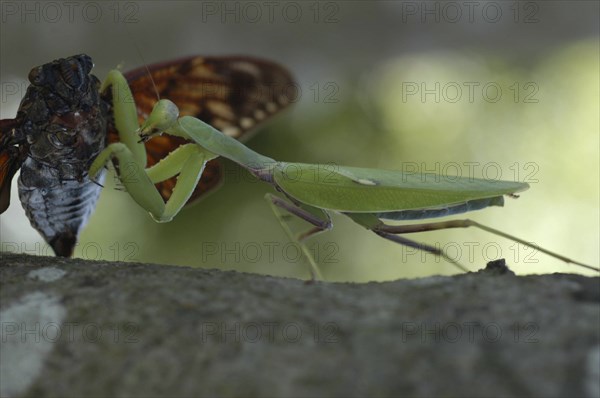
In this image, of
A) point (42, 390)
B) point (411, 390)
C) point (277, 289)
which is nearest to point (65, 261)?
point (42, 390)

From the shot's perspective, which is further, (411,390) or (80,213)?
(80,213)

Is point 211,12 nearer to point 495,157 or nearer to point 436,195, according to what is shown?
point 436,195

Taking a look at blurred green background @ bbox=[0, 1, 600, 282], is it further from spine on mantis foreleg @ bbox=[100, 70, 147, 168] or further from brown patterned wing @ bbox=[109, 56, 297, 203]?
spine on mantis foreleg @ bbox=[100, 70, 147, 168]

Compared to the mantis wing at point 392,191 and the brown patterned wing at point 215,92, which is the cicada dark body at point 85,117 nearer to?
the brown patterned wing at point 215,92

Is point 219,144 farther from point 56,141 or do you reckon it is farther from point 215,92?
point 215,92

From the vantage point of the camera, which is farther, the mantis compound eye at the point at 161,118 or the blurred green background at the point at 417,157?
the blurred green background at the point at 417,157

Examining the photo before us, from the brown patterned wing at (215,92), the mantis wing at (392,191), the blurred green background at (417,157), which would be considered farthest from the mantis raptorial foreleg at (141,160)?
the blurred green background at (417,157)

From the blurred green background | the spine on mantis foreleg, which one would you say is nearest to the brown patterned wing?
Answer: the spine on mantis foreleg
